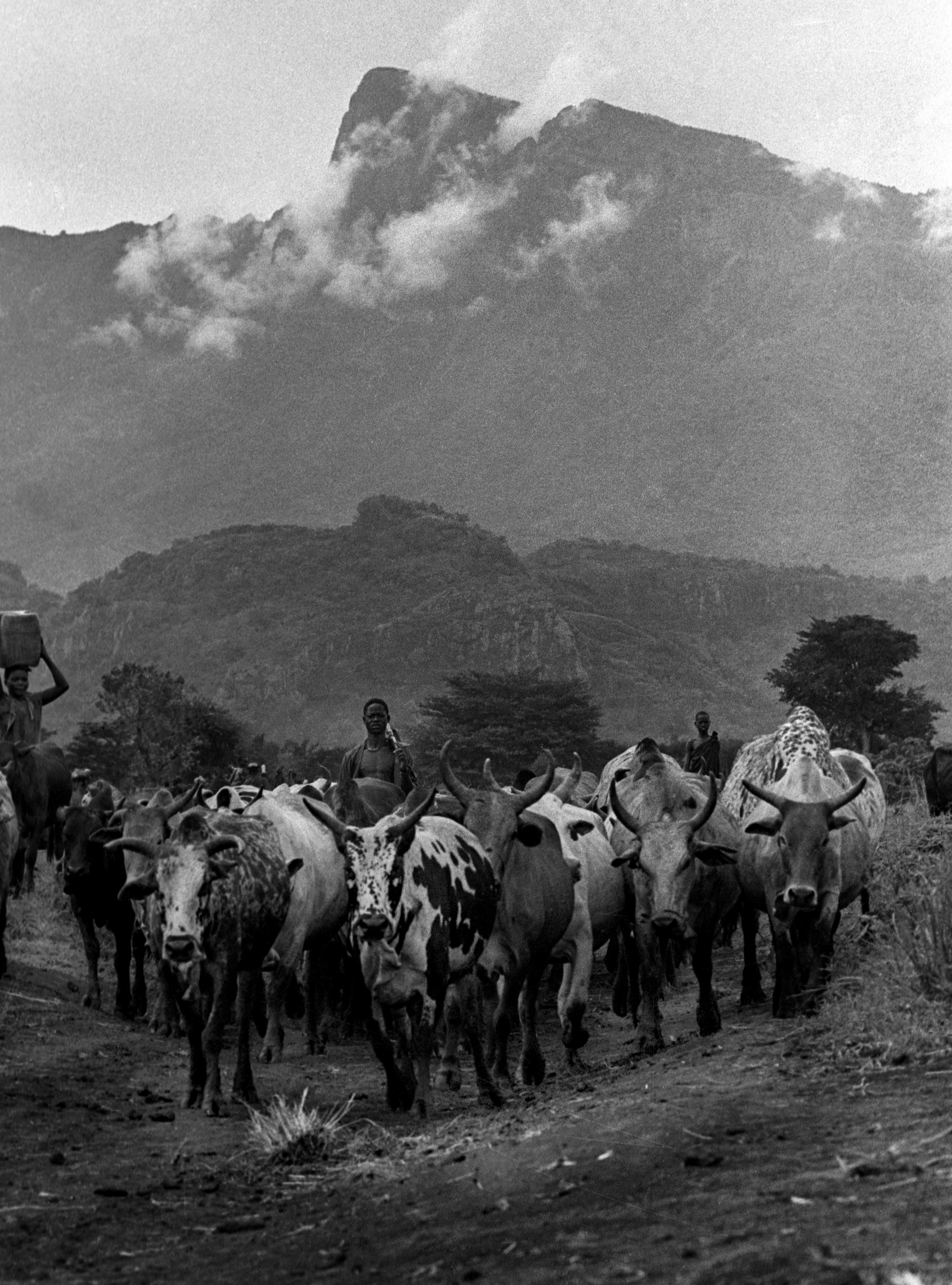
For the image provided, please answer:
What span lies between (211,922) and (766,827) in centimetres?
409

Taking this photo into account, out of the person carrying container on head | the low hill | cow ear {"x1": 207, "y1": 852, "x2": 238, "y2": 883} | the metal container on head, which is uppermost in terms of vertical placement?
the low hill

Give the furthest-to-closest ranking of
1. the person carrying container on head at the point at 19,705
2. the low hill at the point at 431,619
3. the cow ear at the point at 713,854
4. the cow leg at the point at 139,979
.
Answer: the low hill at the point at 431,619, the person carrying container on head at the point at 19,705, the cow leg at the point at 139,979, the cow ear at the point at 713,854

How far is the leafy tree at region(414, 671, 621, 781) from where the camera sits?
62.0 meters

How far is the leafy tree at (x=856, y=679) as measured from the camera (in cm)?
5497

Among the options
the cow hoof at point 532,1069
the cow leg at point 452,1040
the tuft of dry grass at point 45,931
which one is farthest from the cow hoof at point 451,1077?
the tuft of dry grass at point 45,931

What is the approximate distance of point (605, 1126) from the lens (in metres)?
7.90

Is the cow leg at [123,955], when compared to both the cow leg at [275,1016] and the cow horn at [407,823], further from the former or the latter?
the cow horn at [407,823]

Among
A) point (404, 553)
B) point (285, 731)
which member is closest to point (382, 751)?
point (285, 731)

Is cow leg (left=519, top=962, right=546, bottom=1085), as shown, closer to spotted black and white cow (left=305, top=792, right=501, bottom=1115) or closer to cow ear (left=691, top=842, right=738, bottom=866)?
spotted black and white cow (left=305, top=792, right=501, bottom=1115)

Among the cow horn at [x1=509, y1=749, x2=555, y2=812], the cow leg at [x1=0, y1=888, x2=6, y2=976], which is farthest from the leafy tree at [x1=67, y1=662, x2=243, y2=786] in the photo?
the cow horn at [x1=509, y1=749, x2=555, y2=812]

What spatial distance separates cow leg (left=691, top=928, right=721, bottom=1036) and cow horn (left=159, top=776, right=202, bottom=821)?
373 cm

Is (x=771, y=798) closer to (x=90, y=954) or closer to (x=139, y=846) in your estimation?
(x=139, y=846)

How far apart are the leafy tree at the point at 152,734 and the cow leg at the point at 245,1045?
42840mm

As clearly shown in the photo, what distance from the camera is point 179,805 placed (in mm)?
12422
